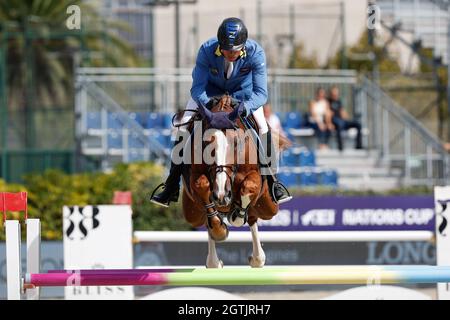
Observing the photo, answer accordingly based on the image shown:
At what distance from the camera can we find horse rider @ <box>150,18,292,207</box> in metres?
7.53

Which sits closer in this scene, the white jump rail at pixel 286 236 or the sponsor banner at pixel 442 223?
the sponsor banner at pixel 442 223

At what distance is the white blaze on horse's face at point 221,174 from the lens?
710 cm

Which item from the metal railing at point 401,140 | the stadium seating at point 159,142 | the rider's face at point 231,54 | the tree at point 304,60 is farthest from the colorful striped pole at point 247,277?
the tree at point 304,60

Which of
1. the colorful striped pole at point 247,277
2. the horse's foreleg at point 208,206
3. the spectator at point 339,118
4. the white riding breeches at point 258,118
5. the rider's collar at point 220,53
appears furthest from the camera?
the spectator at point 339,118

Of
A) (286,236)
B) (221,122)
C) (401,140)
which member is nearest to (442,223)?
(286,236)

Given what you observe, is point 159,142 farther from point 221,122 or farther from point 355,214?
point 221,122

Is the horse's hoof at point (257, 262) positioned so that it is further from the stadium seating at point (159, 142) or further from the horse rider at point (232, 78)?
the stadium seating at point (159, 142)

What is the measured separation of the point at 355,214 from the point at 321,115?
14.0ft

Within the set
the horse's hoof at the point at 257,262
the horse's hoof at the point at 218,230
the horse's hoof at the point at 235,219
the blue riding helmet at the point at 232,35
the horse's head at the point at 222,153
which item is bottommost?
the horse's hoof at the point at 257,262

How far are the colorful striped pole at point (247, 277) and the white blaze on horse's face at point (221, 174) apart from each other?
0.48m

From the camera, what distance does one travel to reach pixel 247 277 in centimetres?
692

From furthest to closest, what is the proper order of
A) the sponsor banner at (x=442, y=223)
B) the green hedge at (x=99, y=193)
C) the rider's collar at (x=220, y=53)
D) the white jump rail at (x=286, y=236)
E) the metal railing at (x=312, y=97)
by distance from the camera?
the metal railing at (x=312, y=97), the green hedge at (x=99, y=193), the white jump rail at (x=286, y=236), the sponsor banner at (x=442, y=223), the rider's collar at (x=220, y=53)

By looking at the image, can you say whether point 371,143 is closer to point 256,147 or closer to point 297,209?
point 297,209

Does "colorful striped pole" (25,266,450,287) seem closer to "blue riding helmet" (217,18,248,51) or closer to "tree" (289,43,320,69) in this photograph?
"blue riding helmet" (217,18,248,51)
